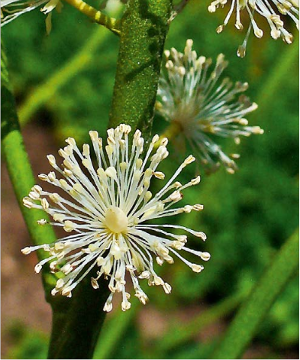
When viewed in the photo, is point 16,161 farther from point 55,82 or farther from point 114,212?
point 55,82

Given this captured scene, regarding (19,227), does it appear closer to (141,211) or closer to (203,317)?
(203,317)

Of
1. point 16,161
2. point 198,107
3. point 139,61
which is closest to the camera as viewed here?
point 139,61

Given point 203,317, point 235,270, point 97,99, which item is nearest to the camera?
point 203,317

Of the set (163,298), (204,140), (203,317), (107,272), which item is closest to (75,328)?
(107,272)

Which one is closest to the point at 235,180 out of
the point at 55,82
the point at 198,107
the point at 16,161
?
the point at 55,82

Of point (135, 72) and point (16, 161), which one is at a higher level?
point (135, 72)

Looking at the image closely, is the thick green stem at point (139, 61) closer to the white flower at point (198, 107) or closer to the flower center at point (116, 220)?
the flower center at point (116, 220)

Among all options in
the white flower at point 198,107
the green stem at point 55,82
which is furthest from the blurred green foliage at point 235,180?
the white flower at point 198,107
